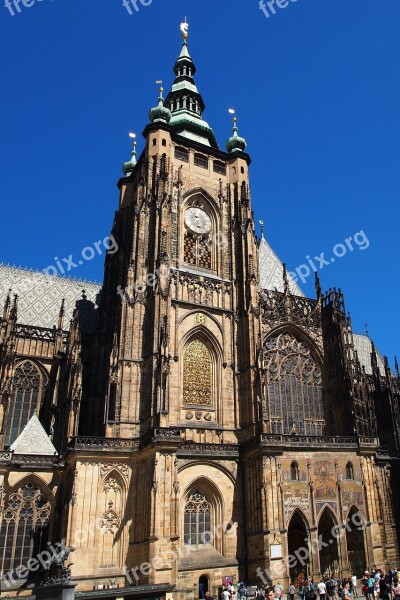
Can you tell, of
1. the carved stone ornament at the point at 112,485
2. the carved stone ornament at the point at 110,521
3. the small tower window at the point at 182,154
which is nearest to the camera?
the carved stone ornament at the point at 110,521

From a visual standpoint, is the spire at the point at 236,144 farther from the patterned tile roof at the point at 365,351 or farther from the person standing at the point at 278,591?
the person standing at the point at 278,591

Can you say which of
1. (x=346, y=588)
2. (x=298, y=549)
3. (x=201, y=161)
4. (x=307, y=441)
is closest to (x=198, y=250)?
(x=201, y=161)

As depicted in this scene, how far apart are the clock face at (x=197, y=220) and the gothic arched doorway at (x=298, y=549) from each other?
57.2ft

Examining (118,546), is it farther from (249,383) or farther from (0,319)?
(0,319)

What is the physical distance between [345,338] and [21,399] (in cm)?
1999

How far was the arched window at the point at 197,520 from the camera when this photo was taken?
2589 centimetres

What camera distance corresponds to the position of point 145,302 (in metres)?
29.7

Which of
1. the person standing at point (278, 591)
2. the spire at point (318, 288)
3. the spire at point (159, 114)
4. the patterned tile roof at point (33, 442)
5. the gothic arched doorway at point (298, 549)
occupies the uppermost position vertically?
the spire at point (159, 114)

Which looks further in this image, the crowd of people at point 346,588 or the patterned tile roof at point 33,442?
the patterned tile roof at point 33,442

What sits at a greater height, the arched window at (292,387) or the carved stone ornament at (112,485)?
the arched window at (292,387)

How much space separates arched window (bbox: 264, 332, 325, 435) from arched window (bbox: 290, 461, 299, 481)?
3.53 m

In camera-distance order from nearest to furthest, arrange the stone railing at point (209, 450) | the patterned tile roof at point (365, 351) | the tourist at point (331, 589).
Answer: the tourist at point (331, 589) → the stone railing at point (209, 450) → the patterned tile roof at point (365, 351)

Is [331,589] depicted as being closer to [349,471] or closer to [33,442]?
[349,471]

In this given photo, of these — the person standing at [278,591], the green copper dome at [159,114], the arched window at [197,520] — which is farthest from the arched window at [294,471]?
the green copper dome at [159,114]
